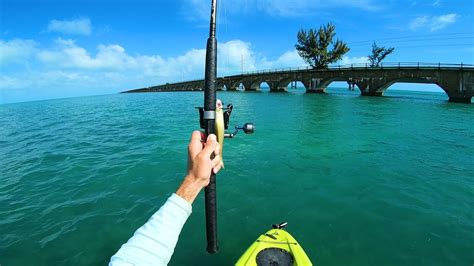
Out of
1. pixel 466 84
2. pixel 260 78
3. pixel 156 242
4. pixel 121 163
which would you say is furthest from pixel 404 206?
pixel 260 78

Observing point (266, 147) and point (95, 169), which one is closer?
point (95, 169)

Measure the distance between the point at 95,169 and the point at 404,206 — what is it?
10.1 metres

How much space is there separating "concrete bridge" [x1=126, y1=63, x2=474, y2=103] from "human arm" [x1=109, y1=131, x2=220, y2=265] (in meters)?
52.2

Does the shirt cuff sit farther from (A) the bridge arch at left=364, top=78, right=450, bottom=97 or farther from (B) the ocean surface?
(A) the bridge arch at left=364, top=78, right=450, bottom=97

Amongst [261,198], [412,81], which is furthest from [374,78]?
[261,198]

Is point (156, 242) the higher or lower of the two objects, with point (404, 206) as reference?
higher

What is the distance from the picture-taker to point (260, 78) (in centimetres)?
7944

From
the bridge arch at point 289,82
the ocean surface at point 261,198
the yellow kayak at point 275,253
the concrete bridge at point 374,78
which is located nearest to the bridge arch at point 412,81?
the concrete bridge at point 374,78

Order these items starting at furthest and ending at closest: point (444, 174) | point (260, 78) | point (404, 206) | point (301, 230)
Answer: point (260, 78), point (444, 174), point (404, 206), point (301, 230)

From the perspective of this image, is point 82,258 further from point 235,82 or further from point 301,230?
point 235,82

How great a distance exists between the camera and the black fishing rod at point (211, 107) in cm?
235

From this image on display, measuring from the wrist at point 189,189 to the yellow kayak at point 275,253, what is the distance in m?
2.61

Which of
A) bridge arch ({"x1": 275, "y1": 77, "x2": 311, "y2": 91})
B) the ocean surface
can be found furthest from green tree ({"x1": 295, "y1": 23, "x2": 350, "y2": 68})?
the ocean surface

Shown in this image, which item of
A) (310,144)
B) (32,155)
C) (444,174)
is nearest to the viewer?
(444,174)
